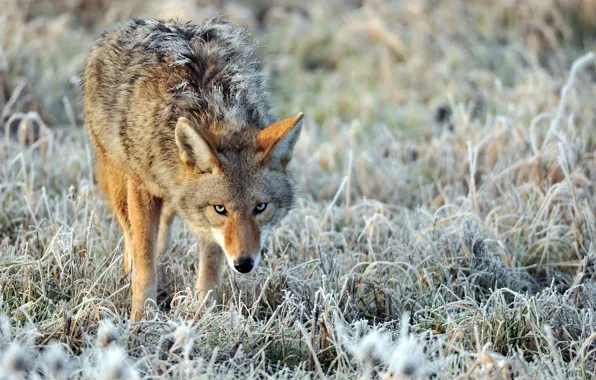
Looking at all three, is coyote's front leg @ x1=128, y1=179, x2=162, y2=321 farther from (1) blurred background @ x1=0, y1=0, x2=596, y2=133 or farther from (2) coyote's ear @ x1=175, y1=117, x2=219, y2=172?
(1) blurred background @ x1=0, y1=0, x2=596, y2=133

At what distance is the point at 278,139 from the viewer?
4.45 metres

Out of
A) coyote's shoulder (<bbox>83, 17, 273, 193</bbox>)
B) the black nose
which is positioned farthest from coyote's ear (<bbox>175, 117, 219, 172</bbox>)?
the black nose

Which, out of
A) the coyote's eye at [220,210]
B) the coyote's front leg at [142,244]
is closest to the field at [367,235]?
the coyote's front leg at [142,244]

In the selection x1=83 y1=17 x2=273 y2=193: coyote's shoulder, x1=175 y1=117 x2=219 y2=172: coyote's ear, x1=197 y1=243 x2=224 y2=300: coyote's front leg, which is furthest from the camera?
x1=197 y1=243 x2=224 y2=300: coyote's front leg

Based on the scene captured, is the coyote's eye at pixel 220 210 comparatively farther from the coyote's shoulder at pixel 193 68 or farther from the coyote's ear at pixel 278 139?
the coyote's shoulder at pixel 193 68

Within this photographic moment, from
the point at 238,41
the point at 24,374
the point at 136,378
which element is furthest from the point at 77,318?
the point at 238,41

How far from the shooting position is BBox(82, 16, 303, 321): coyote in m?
4.46

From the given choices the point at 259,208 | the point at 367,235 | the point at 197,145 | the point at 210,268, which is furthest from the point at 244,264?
the point at 367,235

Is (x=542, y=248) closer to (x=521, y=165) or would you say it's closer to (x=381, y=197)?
(x=521, y=165)

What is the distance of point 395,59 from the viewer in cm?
1079

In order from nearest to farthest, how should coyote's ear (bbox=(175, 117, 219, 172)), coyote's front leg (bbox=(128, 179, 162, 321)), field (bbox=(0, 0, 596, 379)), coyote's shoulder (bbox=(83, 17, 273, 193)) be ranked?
field (bbox=(0, 0, 596, 379)) < coyote's ear (bbox=(175, 117, 219, 172)) < coyote's shoulder (bbox=(83, 17, 273, 193)) < coyote's front leg (bbox=(128, 179, 162, 321))

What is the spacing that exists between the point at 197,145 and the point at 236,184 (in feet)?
0.97

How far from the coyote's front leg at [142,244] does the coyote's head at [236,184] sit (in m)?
0.37

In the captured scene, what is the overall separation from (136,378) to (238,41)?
2.50m
